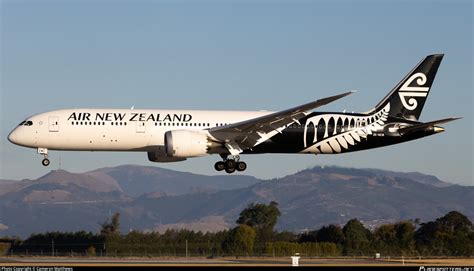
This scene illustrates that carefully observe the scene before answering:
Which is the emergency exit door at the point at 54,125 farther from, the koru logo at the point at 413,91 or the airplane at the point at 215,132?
the koru logo at the point at 413,91

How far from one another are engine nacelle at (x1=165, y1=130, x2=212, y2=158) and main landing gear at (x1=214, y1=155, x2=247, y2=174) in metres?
2.38

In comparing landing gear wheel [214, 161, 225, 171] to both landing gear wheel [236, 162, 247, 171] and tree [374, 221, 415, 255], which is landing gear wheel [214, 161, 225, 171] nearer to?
landing gear wheel [236, 162, 247, 171]

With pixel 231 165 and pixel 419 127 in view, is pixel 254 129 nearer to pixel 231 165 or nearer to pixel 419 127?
pixel 231 165

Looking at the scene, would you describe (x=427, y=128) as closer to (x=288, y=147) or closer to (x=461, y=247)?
(x=288, y=147)

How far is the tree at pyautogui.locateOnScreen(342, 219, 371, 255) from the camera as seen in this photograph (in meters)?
76.1

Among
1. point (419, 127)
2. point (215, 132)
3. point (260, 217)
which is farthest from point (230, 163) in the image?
point (260, 217)

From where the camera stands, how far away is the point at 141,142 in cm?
5853

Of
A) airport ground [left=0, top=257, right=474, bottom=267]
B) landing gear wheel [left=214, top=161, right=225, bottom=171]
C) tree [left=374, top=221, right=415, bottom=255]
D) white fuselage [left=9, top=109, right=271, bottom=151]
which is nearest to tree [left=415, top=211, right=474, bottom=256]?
tree [left=374, top=221, right=415, bottom=255]

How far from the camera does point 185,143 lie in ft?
189

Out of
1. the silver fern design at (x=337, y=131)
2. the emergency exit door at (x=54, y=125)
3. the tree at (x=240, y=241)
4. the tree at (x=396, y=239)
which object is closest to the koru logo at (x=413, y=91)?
the silver fern design at (x=337, y=131)

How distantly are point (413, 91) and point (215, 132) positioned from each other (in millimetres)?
16248

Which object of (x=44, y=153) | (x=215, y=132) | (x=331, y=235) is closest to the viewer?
(x=215, y=132)

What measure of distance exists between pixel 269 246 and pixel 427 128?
735 inches

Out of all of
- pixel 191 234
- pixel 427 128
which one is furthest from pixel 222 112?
pixel 191 234
